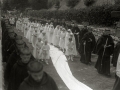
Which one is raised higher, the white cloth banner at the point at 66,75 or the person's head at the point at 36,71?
the person's head at the point at 36,71

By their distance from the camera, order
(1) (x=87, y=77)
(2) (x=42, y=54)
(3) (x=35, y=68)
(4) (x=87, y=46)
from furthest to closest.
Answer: (4) (x=87, y=46), (2) (x=42, y=54), (1) (x=87, y=77), (3) (x=35, y=68)

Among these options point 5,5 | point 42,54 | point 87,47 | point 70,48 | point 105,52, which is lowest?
point 42,54

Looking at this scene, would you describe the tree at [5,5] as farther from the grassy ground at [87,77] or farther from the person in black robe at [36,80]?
the person in black robe at [36,80]

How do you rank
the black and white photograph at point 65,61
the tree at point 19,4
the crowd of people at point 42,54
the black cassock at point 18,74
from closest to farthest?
1. the crowd of people at point 42,54
2. the black and white photograph at point 65,61
3. the black cassock at point 18,74
4. the tree at point 19,4

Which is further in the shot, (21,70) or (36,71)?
(21,70)

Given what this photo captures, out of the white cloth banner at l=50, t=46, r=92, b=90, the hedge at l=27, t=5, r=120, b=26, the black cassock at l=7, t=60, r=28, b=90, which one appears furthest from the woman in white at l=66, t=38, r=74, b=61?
the black cassock at l=7, t=60, r=28, b=90

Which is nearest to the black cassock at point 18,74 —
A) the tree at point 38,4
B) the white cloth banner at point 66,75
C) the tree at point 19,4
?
the white cloth banner at point 66,75

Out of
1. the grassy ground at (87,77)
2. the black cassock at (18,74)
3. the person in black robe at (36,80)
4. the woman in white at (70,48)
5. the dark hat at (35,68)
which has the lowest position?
the grassy ground at (87,77)

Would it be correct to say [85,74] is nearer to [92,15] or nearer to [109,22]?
[109,22]

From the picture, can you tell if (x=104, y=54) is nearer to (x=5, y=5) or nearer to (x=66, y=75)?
(x=66, y=75)

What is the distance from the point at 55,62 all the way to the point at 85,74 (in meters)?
2.35

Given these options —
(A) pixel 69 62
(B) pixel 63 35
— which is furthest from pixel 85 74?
(B) pixel 63 35

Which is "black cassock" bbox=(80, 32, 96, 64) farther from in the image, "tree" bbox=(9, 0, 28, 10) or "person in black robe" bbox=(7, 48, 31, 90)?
"tree" bbox=(9, 0, 28, 10)

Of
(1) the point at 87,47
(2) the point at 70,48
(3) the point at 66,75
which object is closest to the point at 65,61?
(2) the point at 70,48
